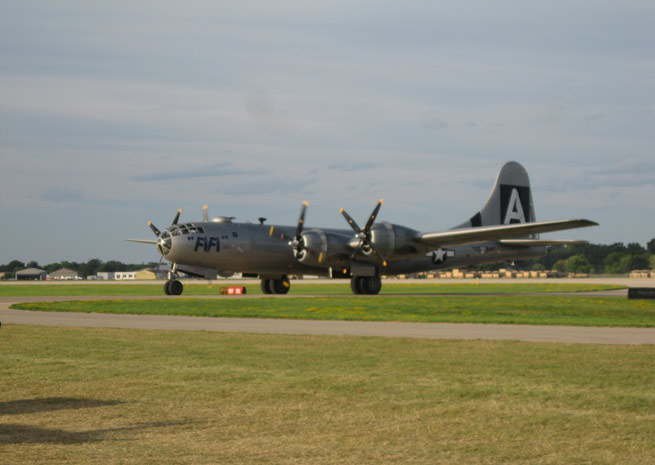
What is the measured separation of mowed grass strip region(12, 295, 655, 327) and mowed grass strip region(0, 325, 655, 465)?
10495 millimetres

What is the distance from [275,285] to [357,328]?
33237mm

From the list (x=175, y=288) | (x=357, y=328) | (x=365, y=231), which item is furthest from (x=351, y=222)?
(x=357, y=328)

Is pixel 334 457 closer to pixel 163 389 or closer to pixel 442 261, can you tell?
pixel 163 389

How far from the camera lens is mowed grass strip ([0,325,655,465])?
26.8ft

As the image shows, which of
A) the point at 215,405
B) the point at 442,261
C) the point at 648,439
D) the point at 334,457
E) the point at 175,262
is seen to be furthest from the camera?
the point at 442,261

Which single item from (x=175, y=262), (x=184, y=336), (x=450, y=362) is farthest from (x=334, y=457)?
(x=175, y=262)

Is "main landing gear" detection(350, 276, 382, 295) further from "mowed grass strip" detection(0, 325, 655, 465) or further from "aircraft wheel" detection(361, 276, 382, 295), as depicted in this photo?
"mowed grass strip" detection(0, 325, 655, 465)

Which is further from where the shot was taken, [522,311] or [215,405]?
[522,311]

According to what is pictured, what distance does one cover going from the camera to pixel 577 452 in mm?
8086

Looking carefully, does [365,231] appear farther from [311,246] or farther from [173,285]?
[173,285]

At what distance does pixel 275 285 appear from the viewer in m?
56.8

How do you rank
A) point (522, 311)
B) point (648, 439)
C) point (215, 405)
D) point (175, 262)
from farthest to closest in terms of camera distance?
point (175, 262)
point (522, 311)
point (215, 405)
point (648, 439)

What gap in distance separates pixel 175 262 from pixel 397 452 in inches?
1664

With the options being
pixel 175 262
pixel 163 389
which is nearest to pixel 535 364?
pixel 163 389
